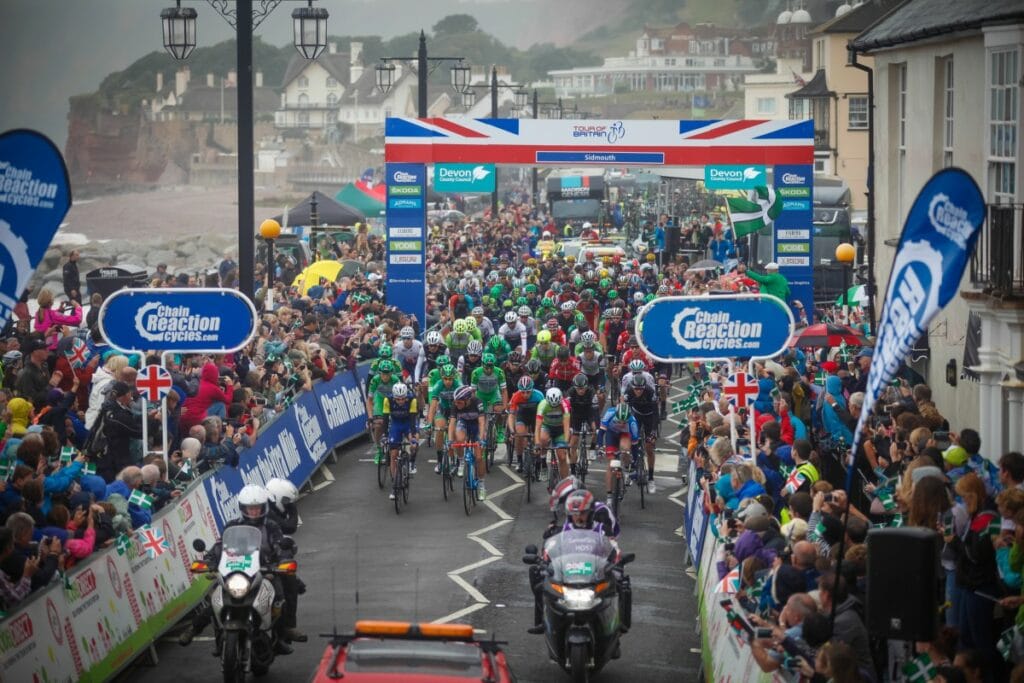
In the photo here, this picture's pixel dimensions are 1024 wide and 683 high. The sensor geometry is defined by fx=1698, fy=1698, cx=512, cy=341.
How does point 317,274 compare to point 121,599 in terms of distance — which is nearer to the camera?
point 121,599

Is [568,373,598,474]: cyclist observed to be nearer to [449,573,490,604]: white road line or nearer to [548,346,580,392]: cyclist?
[548,346,580,392]: cyclist

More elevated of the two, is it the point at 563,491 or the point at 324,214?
the point at 324,214

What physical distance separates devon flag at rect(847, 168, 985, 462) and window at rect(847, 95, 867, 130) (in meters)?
67.2

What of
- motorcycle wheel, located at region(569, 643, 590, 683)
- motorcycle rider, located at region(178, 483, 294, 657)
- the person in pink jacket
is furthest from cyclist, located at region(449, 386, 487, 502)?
motorcycle wheel, located at region(569, 643, 590, 683)

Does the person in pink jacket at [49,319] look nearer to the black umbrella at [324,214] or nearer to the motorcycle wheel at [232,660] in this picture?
the motorcycle wheel at [232,660]

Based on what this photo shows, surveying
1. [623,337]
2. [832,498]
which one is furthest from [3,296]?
[623,337]

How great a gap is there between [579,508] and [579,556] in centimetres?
70

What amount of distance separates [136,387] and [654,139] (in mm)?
17860

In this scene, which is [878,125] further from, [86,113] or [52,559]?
[86,113]

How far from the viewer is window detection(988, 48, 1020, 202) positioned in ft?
53.6

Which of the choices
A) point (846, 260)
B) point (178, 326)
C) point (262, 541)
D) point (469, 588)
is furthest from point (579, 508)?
point (846, 260)

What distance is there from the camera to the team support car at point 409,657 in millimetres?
9727

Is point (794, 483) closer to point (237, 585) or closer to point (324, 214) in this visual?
point (237, 585)

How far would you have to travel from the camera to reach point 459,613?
15289 millimetres
